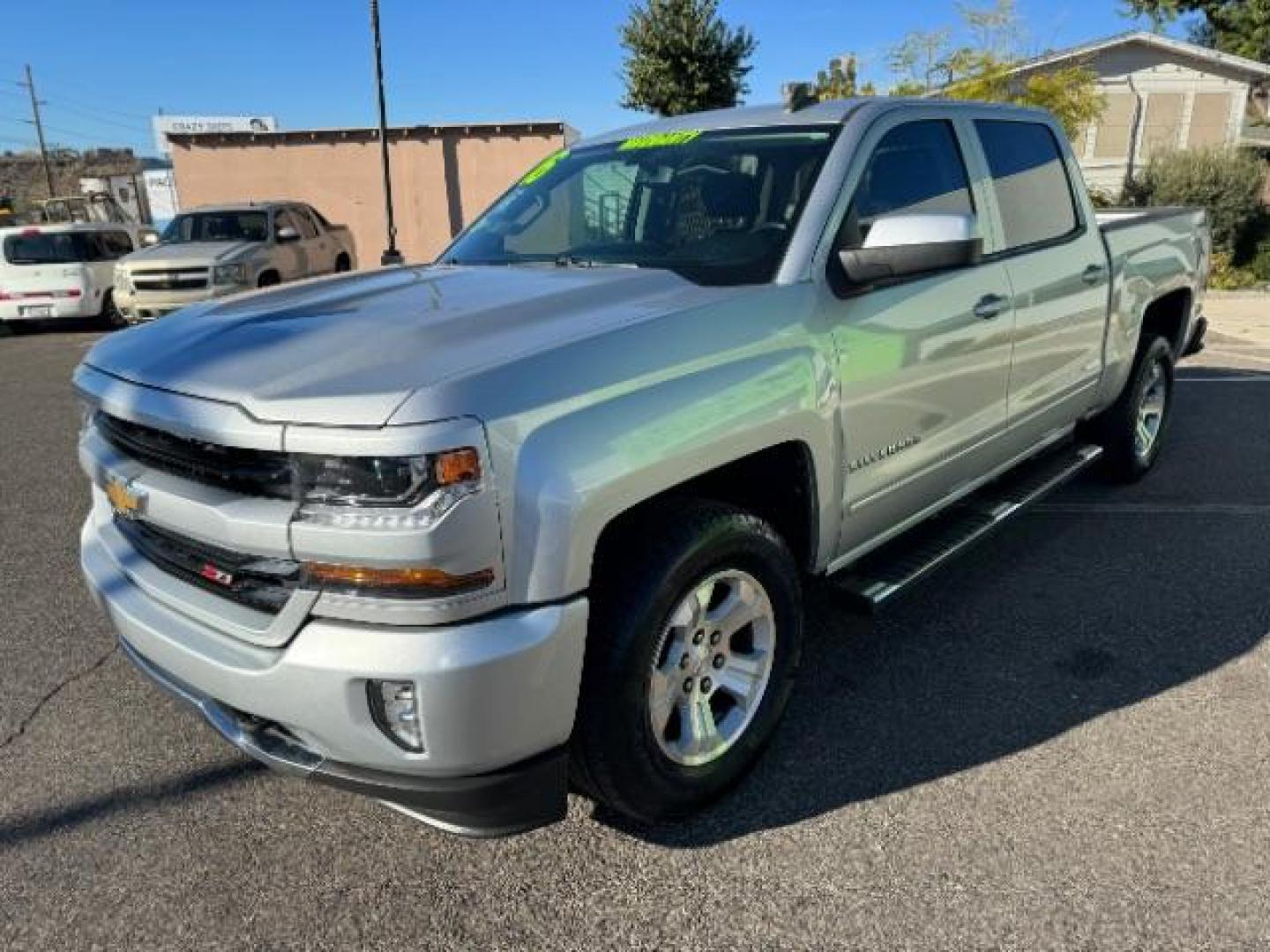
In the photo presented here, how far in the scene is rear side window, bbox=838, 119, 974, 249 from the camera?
3018 millimetres

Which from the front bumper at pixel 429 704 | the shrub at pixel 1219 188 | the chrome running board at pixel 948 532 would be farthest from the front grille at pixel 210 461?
the shrub at pixel 1219 188

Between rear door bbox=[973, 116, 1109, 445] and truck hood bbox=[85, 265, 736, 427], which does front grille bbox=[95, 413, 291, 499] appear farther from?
rear door bbox=[973, 116, 1109, 445]

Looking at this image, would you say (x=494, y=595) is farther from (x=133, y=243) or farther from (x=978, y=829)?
(x=133, y=243)

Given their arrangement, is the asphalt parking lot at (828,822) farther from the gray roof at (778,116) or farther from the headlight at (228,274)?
the headlight at (228,274)

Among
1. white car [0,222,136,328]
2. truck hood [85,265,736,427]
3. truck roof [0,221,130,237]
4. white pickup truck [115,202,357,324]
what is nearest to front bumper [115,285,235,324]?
white pickup truck [115,202,357,324]

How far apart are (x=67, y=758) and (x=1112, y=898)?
303cm

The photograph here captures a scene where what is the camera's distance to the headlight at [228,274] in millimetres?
12758

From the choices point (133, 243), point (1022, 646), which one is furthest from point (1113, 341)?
point (133, 243)

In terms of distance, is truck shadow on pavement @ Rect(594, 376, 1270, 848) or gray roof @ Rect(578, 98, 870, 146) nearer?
truck shadow on pavement @ Rect(594, 376, 1270, 848)

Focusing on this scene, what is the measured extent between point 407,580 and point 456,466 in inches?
10.0

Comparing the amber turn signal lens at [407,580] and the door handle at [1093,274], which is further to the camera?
the door handle at [1093,274]

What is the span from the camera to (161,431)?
86.7 inches

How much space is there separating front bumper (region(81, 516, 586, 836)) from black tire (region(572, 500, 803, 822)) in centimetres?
13

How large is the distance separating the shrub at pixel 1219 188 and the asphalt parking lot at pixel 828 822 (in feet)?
52.8
